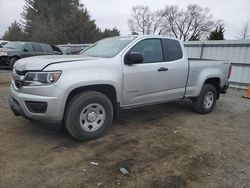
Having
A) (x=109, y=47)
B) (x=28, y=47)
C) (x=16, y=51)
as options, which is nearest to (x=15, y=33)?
(x=28, y=47)

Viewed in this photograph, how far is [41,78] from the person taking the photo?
4000 mm

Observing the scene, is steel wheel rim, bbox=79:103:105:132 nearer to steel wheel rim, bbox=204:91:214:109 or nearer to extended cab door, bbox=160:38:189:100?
extended cab door, bbox=160:38:189:100

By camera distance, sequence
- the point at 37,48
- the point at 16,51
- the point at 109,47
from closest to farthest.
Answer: the point at 109,47 → the point at 16,51 → the point at 37,48

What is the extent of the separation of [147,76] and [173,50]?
3.72 ft

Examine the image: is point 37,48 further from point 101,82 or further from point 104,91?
point 101,82

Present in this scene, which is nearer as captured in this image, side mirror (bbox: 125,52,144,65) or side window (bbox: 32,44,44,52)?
side mirror (bbox: 125,52,144,65)

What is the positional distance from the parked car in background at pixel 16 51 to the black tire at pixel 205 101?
10.7 meters

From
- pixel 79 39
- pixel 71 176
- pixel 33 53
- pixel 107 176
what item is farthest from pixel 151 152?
pixel 79 39

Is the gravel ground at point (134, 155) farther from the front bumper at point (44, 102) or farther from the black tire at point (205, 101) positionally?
the black tire at point (205, 101)

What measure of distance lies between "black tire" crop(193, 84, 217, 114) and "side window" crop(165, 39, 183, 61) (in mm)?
1298

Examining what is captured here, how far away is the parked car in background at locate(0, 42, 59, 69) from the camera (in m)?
14.1

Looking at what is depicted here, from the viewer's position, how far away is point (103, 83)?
442 centimetres

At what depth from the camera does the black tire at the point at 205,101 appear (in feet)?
21.6

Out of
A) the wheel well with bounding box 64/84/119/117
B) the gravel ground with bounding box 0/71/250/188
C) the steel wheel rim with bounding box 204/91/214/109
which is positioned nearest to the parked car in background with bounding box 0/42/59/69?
the gravel ground with bounding box 0/71/250/188
